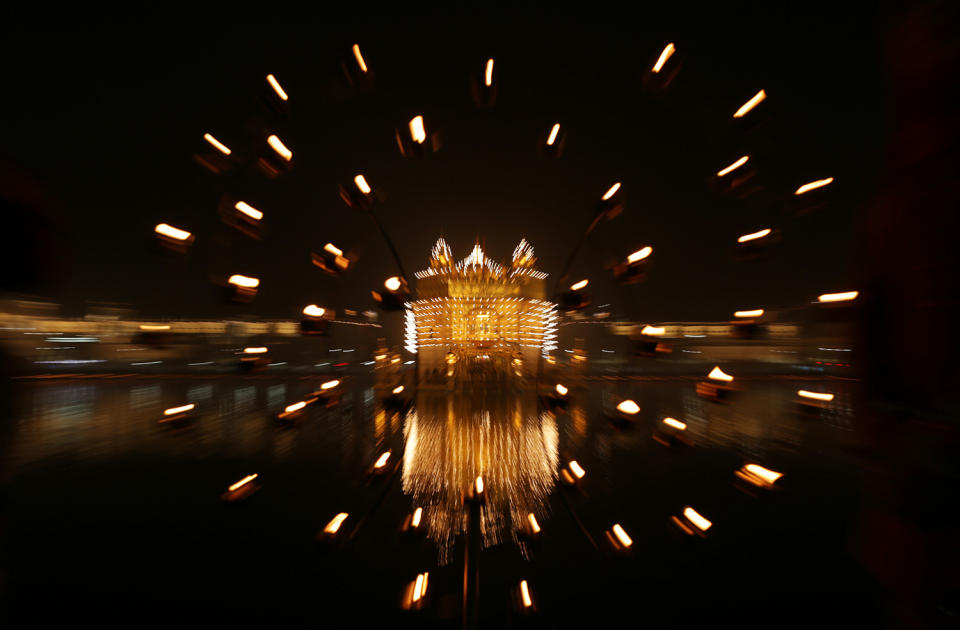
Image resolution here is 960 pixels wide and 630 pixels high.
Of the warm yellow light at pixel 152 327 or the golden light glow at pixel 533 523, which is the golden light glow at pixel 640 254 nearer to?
the golden light glow at pixel 533 523

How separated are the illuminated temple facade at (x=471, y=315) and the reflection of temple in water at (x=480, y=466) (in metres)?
0.35

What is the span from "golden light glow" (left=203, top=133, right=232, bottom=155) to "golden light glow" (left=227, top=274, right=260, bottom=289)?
725mm

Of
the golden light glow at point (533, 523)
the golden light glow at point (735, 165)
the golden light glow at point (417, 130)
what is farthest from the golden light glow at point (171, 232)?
the golden light glow at point (735, 165)

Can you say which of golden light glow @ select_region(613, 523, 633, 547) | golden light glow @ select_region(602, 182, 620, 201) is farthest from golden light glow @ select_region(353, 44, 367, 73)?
golden light glow @ select_region(613, 523, 633, 547)

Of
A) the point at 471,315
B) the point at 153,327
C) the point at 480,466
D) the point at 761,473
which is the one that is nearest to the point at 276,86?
the point at 153,327

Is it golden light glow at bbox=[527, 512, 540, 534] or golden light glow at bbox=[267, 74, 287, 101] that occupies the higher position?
golden light glow at bbox=[267, 74, 287, 101]

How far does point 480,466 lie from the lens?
3.77 metres

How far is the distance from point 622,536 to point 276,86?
11.7ft

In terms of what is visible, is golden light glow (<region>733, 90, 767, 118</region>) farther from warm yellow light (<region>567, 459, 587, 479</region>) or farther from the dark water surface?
warm yellow light (<region>567, 459, 587, 479</region>)

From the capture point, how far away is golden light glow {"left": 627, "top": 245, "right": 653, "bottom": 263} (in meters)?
2.21

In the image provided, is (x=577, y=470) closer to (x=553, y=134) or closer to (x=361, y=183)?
(x=553, y=134)

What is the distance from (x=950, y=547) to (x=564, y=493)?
7.95 ft

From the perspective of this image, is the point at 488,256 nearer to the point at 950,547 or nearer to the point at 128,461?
the point at 950,547

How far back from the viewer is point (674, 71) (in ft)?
6.77
